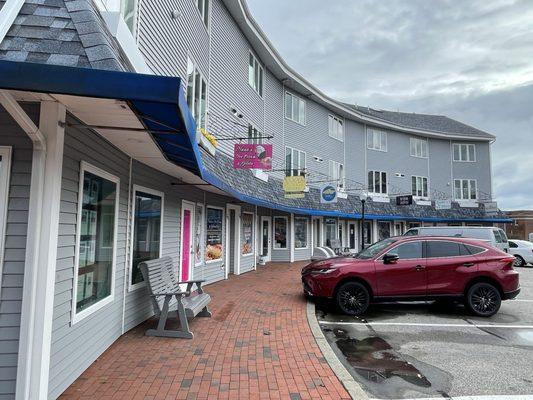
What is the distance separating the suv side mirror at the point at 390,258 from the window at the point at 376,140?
71.1 ft

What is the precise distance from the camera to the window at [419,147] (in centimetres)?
3209

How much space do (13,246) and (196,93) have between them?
25.8 feet

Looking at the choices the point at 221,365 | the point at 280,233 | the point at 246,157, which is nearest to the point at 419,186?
the point at 280,233

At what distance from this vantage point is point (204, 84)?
11656mm

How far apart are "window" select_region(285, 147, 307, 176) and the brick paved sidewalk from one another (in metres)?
13.3

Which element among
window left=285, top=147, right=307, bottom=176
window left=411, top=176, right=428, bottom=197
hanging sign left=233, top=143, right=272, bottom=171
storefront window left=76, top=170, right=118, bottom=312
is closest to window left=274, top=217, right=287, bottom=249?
window left=285, top=147, right=307, bottom=176

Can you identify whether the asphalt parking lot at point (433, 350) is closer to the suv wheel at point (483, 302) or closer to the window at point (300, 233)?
the suv wheel at point (483, 302)

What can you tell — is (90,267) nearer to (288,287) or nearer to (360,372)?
(360,372)

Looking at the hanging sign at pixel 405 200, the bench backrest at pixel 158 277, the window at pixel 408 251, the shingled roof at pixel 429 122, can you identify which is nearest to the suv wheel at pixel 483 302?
the window at pixel 408 251

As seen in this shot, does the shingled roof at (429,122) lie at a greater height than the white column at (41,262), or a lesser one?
greater

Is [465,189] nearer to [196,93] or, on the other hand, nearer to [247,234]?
[247,234]

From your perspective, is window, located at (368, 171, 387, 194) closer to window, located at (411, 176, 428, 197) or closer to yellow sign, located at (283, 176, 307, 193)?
window, located at (411, 176, 428, 197)

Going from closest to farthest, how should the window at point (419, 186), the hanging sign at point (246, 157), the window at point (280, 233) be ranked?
1. the hanging sign at point (246, 157)
2. the window at point (280, 233)
3. the window at point (419, 186)

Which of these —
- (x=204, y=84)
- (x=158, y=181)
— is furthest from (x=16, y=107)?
(x=204, y=84)
